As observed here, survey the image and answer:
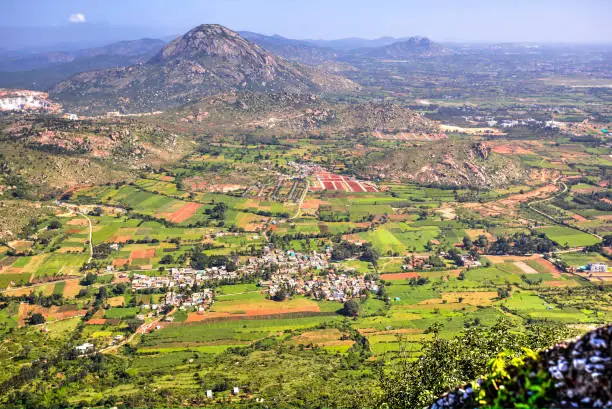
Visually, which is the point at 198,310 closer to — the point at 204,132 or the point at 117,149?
the point at 117,149

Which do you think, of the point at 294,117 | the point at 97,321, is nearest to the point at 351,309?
the point at 97,321

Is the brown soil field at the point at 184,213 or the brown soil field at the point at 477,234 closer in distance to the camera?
the brown soil field at the point at 477,234

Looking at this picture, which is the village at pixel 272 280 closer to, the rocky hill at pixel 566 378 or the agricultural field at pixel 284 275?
the agricultural field at pixel 284 275

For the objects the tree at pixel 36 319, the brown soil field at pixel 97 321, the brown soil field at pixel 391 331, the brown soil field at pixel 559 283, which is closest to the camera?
the tree at pixel 36 319

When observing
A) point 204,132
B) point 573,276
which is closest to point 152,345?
point 573,276

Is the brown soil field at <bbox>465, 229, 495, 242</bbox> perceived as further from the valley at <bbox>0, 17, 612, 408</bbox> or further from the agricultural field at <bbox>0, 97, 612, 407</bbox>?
the valley at <bbox>0, 17, 612, 408</bbox>

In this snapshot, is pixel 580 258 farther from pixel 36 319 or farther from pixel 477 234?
pixel 36 319

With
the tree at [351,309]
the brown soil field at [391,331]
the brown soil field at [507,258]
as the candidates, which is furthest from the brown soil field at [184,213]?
the brown soil field at [507,258]
